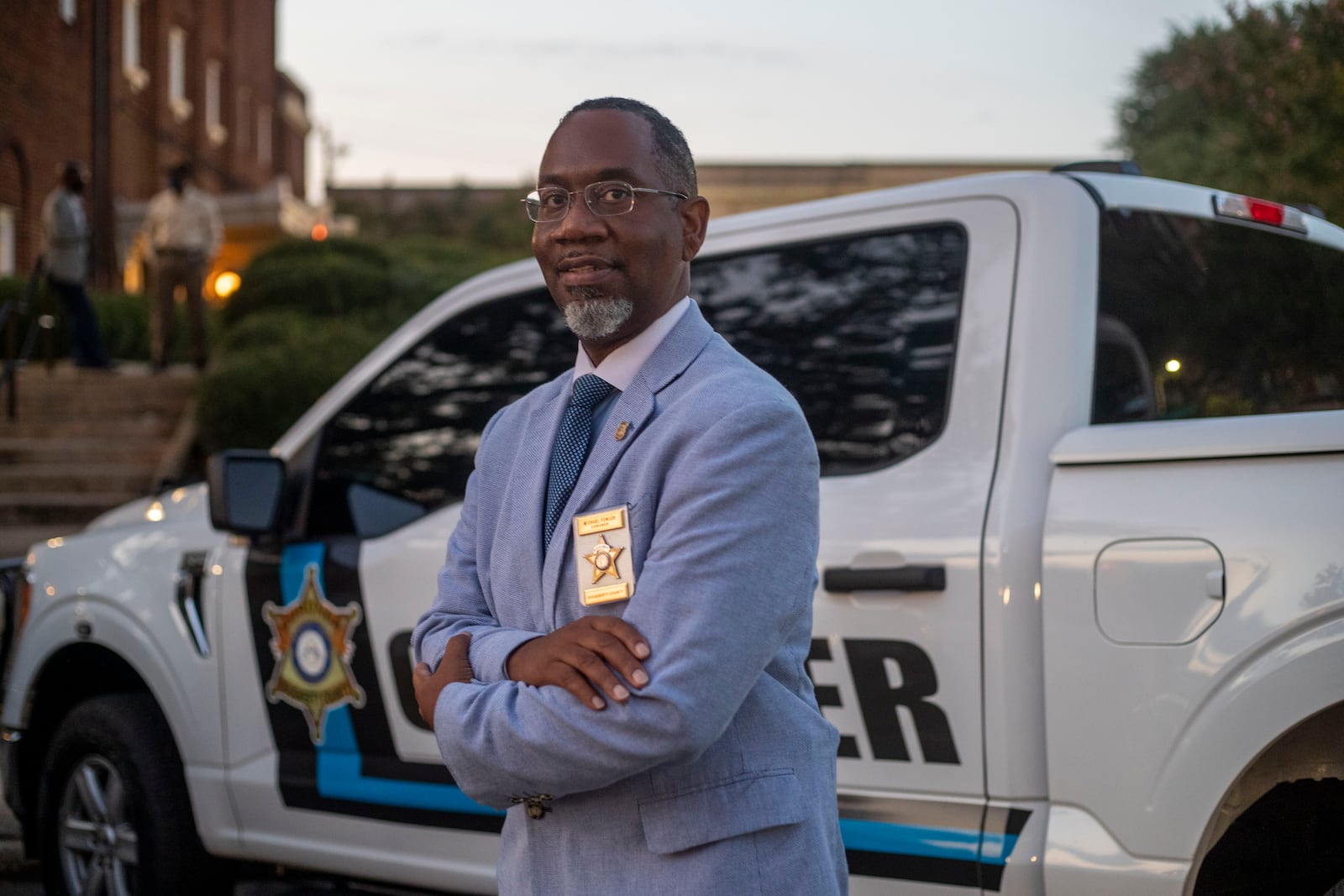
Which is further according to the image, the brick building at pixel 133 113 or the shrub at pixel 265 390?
the brick building at pixel 133 113

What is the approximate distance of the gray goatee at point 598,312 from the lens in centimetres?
205

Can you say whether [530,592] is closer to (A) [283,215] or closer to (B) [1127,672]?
(B) [1127,672]

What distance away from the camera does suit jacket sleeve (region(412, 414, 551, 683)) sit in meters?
2.02

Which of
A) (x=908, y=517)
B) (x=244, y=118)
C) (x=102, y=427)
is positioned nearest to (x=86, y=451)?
(x=102, y=427)

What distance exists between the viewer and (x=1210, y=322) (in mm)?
3439

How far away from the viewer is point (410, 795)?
393 cm

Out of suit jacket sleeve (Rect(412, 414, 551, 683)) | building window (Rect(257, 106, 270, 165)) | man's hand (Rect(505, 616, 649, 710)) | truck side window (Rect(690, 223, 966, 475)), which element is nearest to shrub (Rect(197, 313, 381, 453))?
truck side window (Rect(690, 223, 966, 475))

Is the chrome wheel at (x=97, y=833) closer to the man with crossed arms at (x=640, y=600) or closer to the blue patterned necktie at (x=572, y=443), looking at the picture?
the man with crossed arms at (x=640, y=600)

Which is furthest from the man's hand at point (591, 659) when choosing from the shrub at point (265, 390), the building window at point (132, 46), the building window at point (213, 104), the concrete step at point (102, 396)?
the building window at point (213, 104)

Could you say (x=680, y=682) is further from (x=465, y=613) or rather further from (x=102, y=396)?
(x=102, y=396)

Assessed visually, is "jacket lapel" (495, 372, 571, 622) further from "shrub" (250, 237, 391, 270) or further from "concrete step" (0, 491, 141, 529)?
"shrub" (250, 237, 391, 270)

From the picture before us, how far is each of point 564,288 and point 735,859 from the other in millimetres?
787

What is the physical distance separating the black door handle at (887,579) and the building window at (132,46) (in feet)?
80.7

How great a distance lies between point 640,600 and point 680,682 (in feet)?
0.41
